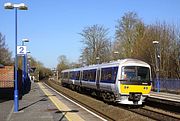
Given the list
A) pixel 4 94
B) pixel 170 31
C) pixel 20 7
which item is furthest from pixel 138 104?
pixel 170 31

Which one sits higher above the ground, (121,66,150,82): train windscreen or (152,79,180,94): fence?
(121,66,150,82): train windscreen

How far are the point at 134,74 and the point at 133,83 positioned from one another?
0.67 m

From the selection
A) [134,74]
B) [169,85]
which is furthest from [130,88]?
[169,85]

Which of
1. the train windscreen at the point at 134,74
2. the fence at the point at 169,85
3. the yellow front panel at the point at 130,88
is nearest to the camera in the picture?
the yellow front panel at the point at 130,88

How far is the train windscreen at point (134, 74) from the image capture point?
2253 cm

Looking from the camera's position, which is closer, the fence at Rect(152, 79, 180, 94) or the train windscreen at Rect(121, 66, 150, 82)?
the train windscreen at Rect(121, 66, 150, 82)

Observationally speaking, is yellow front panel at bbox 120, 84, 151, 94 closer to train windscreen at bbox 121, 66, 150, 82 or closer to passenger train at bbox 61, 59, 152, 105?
passenger train at bbox 61, 59, 152, 105

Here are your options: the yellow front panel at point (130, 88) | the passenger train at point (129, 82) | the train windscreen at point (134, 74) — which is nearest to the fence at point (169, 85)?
the passenger train at point (129, 82)

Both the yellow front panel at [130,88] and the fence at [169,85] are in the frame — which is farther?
the fence at [169,85]

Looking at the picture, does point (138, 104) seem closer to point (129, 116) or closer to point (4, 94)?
point (129, 116)

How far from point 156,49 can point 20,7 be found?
1549 inches

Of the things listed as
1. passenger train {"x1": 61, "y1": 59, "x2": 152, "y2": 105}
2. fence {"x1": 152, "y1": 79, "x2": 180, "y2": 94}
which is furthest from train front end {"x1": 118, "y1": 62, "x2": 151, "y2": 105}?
fence {"x1": 152, "y1": 79, "x2": 180, "y2": 94}

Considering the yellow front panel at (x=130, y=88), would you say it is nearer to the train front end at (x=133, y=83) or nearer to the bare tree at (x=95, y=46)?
the train front end at (x=133, y=83)

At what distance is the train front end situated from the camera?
22.2 m
